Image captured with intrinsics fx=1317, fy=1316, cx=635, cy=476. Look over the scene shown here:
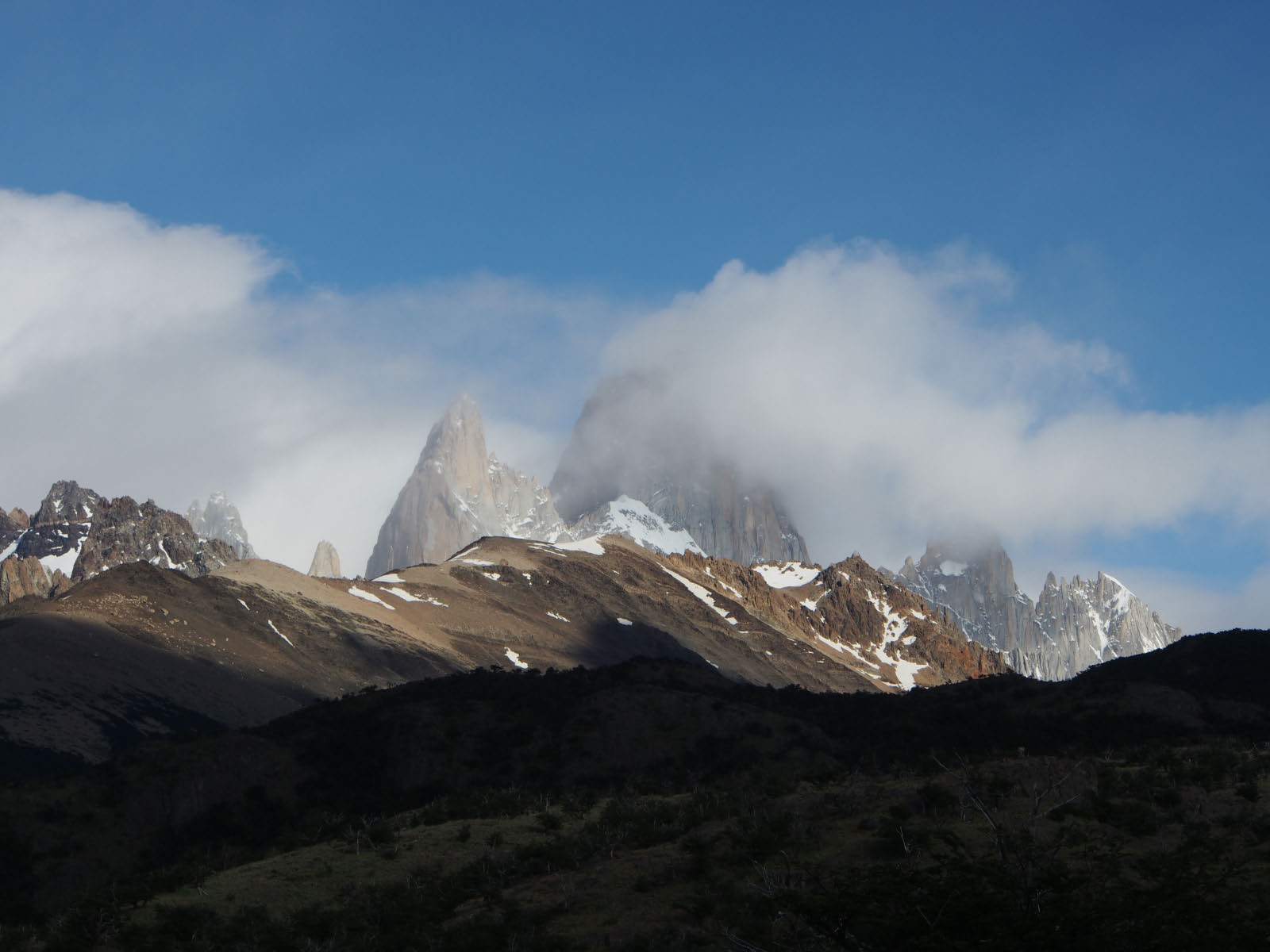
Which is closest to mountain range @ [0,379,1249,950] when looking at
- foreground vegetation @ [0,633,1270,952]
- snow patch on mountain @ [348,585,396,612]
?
foreground vegetation @ [0,633,1270,952]

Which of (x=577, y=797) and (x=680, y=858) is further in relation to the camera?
(x=577, y=797)

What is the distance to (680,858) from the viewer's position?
3016 centimetres

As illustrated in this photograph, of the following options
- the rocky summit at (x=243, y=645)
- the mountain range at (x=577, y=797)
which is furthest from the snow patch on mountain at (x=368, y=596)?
the mountain range at (x=577, y=797)

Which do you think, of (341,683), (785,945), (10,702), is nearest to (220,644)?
(341,683)

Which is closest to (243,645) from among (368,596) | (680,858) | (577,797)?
(368,596)

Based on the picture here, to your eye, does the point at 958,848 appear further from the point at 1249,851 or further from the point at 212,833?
the point at 212,833

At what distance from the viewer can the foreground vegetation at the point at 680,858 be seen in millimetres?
20609

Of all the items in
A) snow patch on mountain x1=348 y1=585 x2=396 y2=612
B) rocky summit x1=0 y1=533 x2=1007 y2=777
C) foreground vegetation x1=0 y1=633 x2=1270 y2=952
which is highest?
snow patch on mountain x1=348 y1=585 x2=396 y2=612

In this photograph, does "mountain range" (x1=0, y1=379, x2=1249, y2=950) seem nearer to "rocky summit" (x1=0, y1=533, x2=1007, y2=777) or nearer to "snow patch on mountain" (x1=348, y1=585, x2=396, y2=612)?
"rocky summit" (x1=0, y1=533, x2=1007, y2=777)

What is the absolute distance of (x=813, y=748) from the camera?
230 feet

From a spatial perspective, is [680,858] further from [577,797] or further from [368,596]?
[368,596]

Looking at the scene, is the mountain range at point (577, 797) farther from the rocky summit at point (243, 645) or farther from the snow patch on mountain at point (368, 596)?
the snow patch on mountain at point (368, 596)

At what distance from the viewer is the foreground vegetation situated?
67.6 feet

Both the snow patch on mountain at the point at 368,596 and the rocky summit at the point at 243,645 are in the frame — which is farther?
the snow patch on mountain at the point at 368,596
